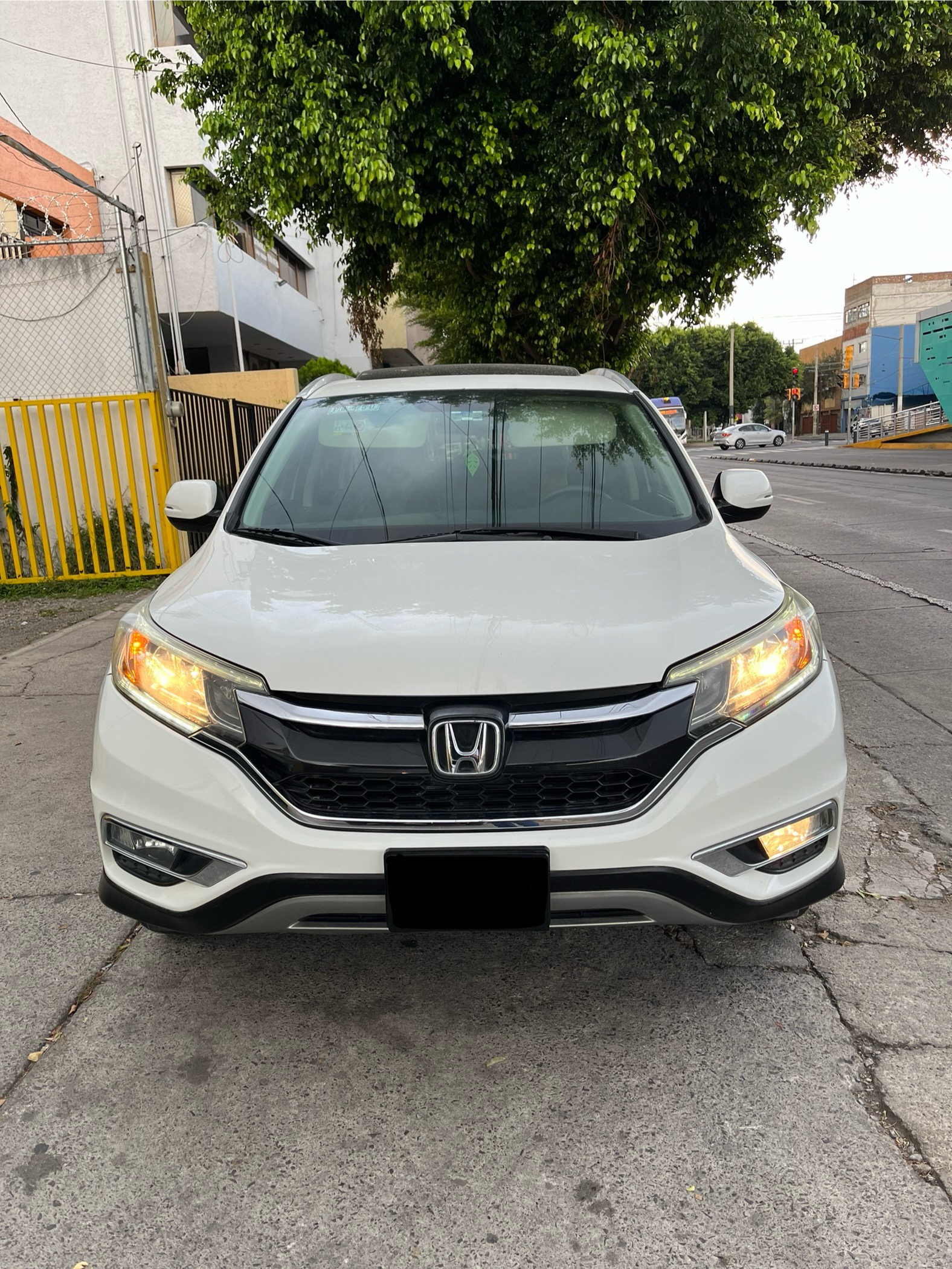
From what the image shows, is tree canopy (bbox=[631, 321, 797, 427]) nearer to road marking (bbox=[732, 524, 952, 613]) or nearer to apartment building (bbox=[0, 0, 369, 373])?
apartment building (bbox=[0, 0, 369, 373])

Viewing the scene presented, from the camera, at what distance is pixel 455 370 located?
4273 millimetres

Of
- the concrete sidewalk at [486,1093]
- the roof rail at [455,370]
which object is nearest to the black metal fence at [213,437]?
the roof rail at [455,370]

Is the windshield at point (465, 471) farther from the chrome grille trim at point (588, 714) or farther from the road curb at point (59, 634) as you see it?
the road curb at point (59, 634)

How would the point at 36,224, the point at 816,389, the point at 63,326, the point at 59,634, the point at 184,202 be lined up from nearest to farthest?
the point at 59,634
the point at 63,326
the point at 36,224
the point at 184,202
the point at 816,389

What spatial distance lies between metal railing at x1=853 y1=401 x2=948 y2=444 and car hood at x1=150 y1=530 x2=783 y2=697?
39.9 meters

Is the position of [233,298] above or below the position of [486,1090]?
above

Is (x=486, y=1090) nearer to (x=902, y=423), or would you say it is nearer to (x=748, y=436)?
(x=902, y=423)

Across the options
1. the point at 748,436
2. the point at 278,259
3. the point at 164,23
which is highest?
the point at 164,23

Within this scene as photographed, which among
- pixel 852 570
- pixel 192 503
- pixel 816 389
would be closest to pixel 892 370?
pixel 816 389

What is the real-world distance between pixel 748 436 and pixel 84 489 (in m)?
50.7

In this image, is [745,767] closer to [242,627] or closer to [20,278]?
[242,627]

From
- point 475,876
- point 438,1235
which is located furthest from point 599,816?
point 438,1235

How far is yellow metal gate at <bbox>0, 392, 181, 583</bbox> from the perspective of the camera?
31.0 feet

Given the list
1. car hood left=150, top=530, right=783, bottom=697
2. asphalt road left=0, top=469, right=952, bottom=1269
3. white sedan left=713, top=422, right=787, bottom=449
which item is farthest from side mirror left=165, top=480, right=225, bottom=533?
white sedan left=713, top=422, right=787, bottom=449
